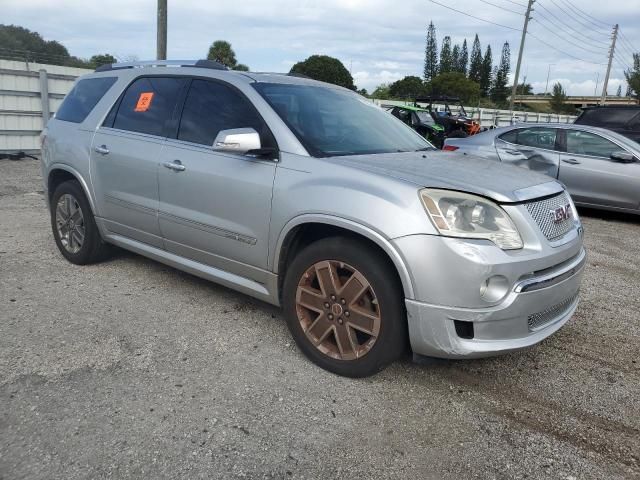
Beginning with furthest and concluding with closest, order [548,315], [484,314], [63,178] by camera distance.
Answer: [63,178] < [548,315] < [484,314]

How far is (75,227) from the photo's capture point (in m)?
4.75

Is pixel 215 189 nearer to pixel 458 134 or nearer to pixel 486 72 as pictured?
pixel 458 134

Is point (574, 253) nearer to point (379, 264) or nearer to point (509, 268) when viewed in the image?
point (509, 268)

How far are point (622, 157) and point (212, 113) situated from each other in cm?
638

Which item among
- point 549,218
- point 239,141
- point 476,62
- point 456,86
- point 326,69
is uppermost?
point 476,62

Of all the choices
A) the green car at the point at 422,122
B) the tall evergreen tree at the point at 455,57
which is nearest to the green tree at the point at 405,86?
the tall evergreen tree at the point at 455,57

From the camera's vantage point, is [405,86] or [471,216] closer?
→ [471,216]

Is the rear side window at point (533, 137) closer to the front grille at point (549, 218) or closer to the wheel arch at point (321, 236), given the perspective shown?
the front grille at point (549, 218)

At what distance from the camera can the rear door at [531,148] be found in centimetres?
821

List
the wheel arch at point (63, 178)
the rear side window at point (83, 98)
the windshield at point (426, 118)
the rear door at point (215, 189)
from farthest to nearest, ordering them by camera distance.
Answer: the windshield at point (426, 118)
the rear side window at point (83, 98)
the wheel arch at point (63, 178)
the rear door at point (215, 189)

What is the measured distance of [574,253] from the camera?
3.07 meters

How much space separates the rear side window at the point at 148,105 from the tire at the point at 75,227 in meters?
0.80

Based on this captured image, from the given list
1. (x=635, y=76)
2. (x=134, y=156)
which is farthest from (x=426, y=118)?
(x=635, y=76)

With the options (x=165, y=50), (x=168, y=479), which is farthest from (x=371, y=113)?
(x=165, y=50)
